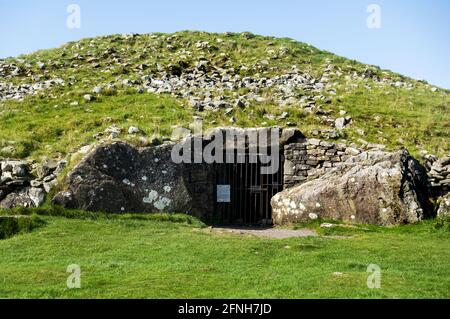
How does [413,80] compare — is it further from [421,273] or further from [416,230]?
[421,273]

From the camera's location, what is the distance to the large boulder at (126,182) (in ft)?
59.9

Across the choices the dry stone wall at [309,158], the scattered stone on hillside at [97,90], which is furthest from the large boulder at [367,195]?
the scattered stone on hillside at [97,90]

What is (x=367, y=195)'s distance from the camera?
60.1ft

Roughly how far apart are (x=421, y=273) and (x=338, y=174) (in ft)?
29.1

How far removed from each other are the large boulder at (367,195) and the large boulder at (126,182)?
4367 mm

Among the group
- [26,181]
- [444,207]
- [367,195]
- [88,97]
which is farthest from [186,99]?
[444,207]

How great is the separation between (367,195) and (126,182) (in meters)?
9.08

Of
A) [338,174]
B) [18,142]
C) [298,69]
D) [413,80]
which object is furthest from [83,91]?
[413,80]

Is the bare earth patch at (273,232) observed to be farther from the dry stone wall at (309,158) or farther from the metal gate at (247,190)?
the dry stone wall at (309,158)

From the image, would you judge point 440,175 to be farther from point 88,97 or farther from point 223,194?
point 88,97

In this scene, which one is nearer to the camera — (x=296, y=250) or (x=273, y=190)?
(x=296, y=250)

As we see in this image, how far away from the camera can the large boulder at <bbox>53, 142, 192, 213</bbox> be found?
59.9 ft

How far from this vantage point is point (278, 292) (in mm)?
8969

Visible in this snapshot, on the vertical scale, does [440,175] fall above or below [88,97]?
below
